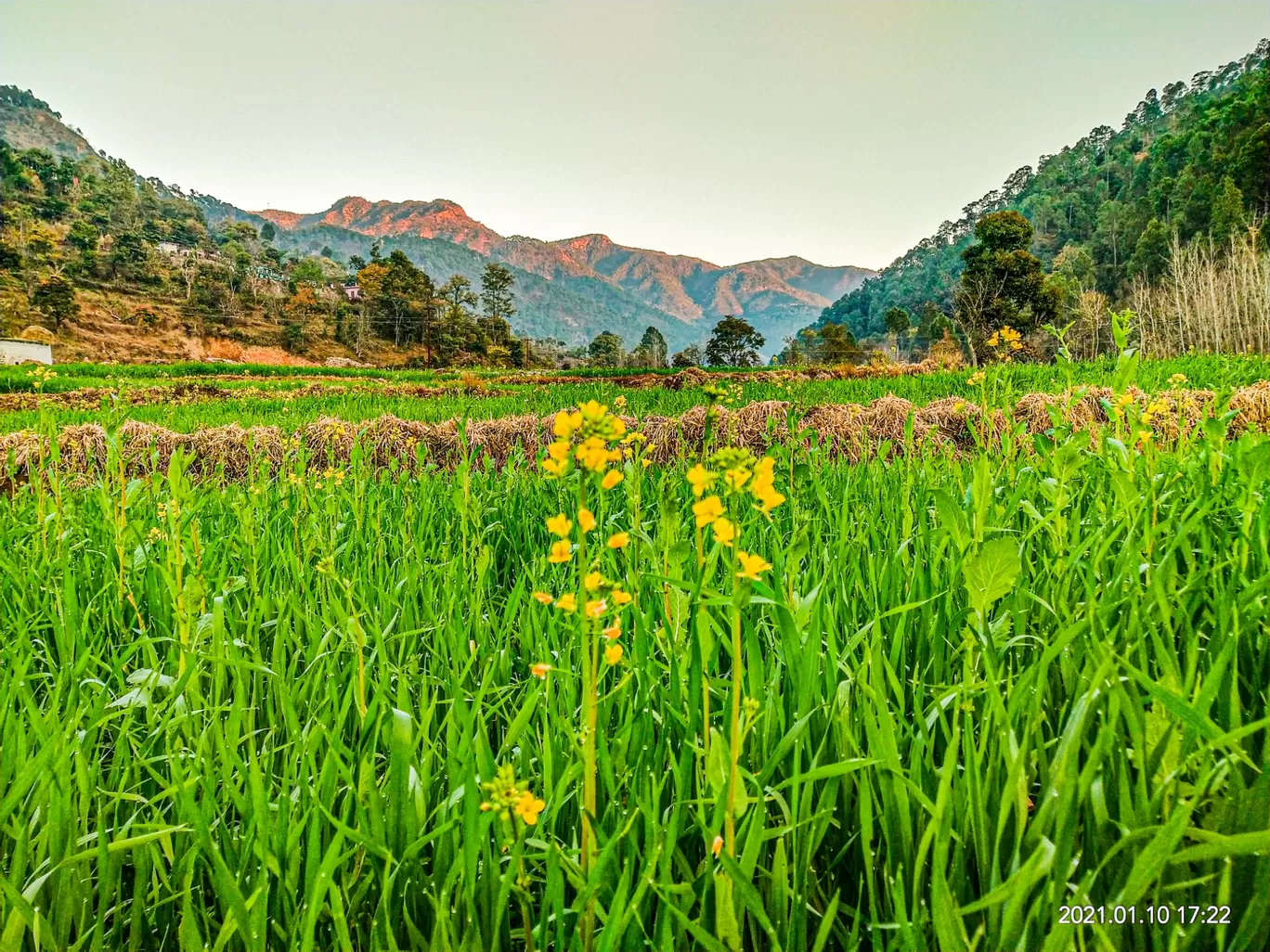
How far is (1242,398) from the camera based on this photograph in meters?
5.50

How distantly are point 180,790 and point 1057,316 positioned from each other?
2175 inches

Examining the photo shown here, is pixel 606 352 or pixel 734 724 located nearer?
pixel 734 724

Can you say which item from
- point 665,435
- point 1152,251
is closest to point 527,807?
point 665,435

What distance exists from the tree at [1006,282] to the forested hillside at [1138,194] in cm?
675

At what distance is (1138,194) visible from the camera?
58.1 meters

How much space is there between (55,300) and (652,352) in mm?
64848

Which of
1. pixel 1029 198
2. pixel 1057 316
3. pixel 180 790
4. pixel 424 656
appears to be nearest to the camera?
pixel 180 790

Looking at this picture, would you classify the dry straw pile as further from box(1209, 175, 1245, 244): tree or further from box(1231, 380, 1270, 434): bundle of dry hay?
box(1209, 175, 1245, 244): tree

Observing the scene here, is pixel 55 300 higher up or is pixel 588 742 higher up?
pixel 55 300

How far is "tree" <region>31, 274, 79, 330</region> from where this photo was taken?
55531mm

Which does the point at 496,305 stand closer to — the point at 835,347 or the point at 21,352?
the point at 835,347

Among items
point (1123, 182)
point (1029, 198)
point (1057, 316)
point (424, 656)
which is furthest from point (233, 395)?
point (1029, 198)

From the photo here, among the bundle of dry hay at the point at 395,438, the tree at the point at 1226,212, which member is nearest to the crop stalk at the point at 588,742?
the bundle of dry hay at the point at 395,438

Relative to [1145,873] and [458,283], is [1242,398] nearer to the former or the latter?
[1145,873]
